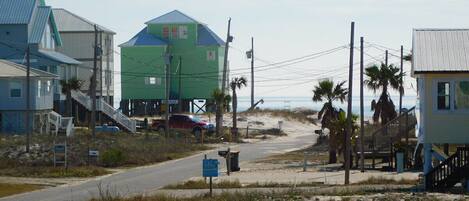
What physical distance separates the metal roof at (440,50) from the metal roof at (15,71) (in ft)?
121

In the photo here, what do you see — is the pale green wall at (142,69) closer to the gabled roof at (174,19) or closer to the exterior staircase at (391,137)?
the gabled roof at (174,19)

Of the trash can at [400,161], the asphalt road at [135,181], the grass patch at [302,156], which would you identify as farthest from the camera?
the grass patch at [302,156]

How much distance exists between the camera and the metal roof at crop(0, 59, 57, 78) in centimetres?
7300

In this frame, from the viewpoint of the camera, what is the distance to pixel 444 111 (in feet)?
133

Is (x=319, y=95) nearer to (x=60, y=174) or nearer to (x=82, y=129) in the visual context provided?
(x=60, y=174)

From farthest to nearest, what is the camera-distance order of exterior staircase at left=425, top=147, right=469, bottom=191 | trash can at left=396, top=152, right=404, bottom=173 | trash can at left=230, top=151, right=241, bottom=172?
trash can at left=230, top=151, right=241, bottom=172, trash can at left=396, top=152, right=404, bottom=173, exterior staircase at left=425, top=147, right=469, bottom=191

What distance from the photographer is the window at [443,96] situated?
133 feet

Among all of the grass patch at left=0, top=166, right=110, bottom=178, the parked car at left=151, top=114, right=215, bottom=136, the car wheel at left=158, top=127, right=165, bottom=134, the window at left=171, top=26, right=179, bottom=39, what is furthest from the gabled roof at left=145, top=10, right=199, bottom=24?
the grass patch at left=0, top=166, right=110, bottom=178

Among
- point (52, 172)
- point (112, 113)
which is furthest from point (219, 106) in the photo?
point (52, 172)

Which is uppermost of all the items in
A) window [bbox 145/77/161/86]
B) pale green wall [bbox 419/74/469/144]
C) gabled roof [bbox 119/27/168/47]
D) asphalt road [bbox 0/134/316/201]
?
gabled roof [bbox 119/27/168/47]

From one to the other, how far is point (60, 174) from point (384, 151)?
56.1 feet

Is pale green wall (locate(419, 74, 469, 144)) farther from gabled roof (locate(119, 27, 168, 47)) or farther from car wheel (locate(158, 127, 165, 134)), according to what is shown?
gabled roof (locate(119, 27, 168, 47))

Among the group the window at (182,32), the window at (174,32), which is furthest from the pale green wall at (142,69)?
the window at (182,32)

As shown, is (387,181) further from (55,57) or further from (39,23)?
(39,23)
